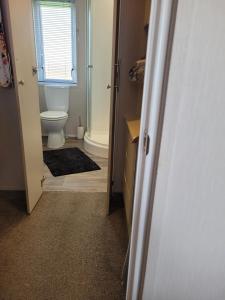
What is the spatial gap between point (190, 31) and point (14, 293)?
1556 mm

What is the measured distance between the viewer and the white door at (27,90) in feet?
5.29

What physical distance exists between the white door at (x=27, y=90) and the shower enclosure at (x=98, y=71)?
1.25m

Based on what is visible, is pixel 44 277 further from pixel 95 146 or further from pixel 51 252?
pixel 95 146

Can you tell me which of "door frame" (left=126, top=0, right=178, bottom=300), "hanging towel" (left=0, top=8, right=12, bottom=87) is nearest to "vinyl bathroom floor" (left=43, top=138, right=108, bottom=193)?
"hanging towel" (left=0, top=8, right=12, bottom=87)

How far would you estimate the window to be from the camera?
3398 millimetres

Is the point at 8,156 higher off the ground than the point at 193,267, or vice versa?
the point at 193,267

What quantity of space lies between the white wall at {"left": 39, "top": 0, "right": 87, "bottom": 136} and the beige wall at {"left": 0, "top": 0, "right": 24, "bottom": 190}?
5.72 feet

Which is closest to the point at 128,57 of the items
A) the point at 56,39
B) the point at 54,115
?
the point at 54,115

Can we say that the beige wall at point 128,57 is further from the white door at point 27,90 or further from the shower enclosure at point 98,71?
the shower enclosure at point 98,71

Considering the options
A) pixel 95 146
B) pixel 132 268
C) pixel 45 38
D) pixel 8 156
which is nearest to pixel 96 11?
pixel 45 38

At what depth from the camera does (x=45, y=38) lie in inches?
140

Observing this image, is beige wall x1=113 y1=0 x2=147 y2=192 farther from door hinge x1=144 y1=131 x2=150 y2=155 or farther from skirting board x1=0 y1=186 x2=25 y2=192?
door hinge x1=144 y1=131 x2=150 y2=155

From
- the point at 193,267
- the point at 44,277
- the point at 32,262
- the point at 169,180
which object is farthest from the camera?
the point at 32,262

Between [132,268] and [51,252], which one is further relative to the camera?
[51,252]
